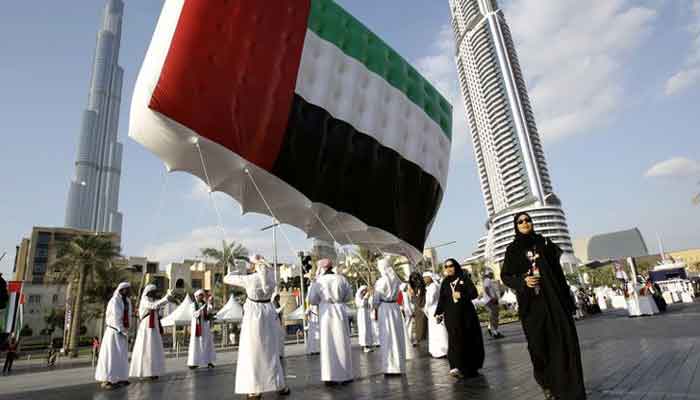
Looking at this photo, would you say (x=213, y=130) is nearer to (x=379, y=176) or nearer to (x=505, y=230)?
(x=379, y=176)

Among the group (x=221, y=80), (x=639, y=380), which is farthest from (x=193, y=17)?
(x=639, y=380)

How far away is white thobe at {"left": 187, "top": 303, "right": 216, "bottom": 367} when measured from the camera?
514 inches

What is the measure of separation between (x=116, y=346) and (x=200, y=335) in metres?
3.83

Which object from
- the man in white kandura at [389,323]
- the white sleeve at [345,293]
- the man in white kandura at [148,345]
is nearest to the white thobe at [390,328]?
the man in white kandura at [389,323]

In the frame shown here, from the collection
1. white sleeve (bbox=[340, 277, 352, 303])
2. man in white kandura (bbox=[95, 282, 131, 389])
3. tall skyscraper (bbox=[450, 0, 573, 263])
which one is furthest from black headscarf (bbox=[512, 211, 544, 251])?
tall skyscraper (bbox=[450, 0, 573, 263])

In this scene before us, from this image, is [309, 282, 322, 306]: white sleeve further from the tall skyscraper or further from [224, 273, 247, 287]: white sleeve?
the tall skyscraper

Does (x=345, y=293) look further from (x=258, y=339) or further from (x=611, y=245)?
(x=611, y=245)

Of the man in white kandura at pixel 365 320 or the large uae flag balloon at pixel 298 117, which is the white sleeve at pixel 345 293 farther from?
the man in white kandura at pixel 365 320

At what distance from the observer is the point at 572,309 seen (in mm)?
4637

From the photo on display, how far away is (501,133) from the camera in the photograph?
15250 centimetres

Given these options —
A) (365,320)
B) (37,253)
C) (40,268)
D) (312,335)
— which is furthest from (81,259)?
(37,253)

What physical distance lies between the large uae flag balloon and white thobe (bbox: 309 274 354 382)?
15.6 ft

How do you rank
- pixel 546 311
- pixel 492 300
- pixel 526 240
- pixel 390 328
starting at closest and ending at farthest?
pixel 546 311
pixel 526 240
pixel 390 328
pixel 492 300

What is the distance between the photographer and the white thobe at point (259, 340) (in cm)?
621
